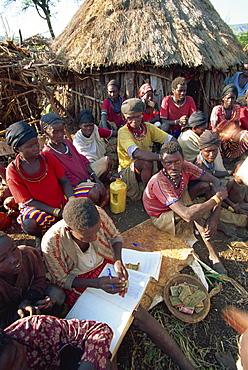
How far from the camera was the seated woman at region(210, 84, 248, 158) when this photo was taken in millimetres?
4395

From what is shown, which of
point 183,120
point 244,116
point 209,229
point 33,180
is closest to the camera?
point 33,180

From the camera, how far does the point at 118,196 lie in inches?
133

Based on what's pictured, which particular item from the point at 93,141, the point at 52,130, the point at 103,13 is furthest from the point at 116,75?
A: the point at 52,130

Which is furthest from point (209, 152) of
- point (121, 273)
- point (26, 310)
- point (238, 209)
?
point (26, 310)

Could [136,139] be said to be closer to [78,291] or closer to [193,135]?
[193,135]

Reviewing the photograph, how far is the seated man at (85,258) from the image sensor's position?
1.63 m

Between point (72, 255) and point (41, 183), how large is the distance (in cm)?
107

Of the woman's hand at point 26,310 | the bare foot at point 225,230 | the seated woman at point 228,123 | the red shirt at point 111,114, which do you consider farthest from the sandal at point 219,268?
the red shirt at point 111,114

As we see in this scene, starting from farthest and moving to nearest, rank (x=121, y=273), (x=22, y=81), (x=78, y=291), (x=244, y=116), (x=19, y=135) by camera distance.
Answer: (x=22, y=81) → (x=244, y=116) → (x=19, y=135) → (x=78, y=291) → (x=121, y=273)

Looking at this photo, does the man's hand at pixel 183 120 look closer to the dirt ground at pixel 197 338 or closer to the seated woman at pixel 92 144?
the seated woman at pixel 92 144

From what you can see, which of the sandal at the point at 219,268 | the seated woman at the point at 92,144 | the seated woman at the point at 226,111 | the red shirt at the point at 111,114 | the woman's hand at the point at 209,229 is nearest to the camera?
the sandal at the point at 219,268

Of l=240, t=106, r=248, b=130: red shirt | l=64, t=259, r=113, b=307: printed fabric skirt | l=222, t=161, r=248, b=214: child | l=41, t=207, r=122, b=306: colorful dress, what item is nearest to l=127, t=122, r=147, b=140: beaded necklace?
l=222, t=161, r=248, b=214: child

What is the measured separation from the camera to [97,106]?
5.84 m

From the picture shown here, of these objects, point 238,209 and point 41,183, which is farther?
point 238,209
